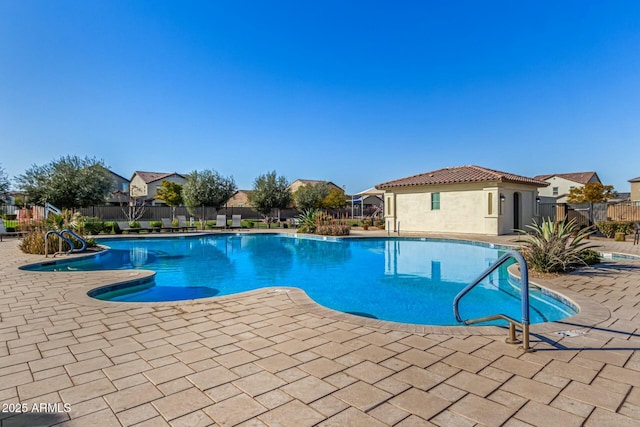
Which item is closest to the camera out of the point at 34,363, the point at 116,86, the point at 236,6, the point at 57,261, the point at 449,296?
the point at 34,363

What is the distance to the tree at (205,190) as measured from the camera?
78.4 ft

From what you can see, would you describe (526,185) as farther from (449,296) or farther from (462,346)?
(462,346)

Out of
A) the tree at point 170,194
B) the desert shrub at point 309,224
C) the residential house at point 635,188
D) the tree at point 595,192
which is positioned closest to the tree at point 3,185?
the tree at point 170,194

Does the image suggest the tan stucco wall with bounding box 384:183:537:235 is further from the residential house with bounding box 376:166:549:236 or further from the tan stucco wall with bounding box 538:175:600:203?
the tan stucco wall with bounding box 538:175:600:203

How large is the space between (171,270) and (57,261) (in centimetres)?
305

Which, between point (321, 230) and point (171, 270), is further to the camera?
point (321, 230)

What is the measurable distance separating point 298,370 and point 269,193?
2285cm

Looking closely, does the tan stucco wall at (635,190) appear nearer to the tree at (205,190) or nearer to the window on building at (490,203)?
the window on building at (490,203)

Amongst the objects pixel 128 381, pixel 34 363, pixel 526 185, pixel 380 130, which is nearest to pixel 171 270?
pixel 34 363

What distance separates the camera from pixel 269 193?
25281mm

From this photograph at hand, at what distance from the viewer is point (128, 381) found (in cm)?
269

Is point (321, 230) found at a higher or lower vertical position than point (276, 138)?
lower

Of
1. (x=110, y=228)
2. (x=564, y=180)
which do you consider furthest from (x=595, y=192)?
(x=110, y=228)

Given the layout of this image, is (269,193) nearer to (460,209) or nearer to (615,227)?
(460,209)
